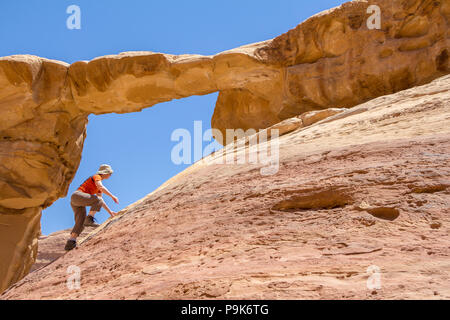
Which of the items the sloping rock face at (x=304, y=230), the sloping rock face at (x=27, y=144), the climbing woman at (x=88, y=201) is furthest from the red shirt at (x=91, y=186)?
the sloping rock face at (x=27, y=144)

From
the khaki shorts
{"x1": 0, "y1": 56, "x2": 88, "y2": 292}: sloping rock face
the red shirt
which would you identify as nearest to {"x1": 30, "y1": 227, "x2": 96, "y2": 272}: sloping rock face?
{"x1": 0, "y1": 56, "x2": 88, "y2": 292}: sloping rock face

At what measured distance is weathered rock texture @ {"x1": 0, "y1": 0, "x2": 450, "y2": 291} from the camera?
8305mm

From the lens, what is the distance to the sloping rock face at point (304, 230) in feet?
7.50

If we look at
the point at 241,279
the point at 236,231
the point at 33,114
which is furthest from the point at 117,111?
the point at 241,279

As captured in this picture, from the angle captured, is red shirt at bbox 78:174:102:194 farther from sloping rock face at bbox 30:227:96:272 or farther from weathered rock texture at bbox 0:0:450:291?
sloping rock face at bbox 30:227:96:272

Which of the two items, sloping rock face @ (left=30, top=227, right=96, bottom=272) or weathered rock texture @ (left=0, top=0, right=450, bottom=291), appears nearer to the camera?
weathered rock texture @ (left=0, top=0, right=450, bottom=291)

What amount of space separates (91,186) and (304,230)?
11.6 feet

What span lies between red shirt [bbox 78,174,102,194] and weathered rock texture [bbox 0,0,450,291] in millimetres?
5000

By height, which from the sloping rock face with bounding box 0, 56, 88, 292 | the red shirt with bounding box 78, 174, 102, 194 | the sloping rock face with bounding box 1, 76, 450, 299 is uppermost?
the sloping rock face with bounding box 0, 56, 88, 292

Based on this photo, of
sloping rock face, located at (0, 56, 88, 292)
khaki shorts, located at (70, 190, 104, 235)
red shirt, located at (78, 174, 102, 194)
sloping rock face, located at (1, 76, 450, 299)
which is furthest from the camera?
sloping rock face, located at (0, 56, 88, 292)

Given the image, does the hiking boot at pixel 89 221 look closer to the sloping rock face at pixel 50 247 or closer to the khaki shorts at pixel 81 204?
the khaki shorts at pixel 81 204

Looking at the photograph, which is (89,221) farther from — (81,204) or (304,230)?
Result: (304,230)

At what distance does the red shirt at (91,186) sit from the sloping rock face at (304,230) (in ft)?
3.22

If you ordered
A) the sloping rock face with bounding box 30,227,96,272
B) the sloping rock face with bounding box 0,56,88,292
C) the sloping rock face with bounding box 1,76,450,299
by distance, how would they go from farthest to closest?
the sloping rock face with bounding box 30,227,96,272 < the sloping rock face with bounding box 0,56,88,292 < the sloping rock face with bounding box 1,76,450,299
